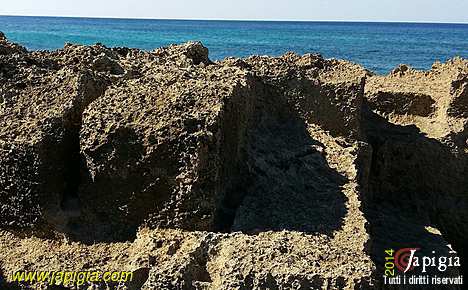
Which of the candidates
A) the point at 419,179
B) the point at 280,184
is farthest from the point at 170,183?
the point at 419,179

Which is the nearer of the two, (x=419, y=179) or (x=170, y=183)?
(x=170, y=183)

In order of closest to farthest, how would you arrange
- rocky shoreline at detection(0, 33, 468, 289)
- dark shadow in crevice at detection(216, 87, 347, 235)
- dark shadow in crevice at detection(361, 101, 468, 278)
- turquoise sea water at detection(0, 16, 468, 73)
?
rocky shoreline at detection(0, 33, 468, 289) < dark shadow in crevice at detection(216, 87, 347, 235) < dark shadow in crevice at detection(361, 101, 468, 278) < turquoise sea water at detection(0, 16, 468, 73)

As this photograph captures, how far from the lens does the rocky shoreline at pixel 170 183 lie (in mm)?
2793

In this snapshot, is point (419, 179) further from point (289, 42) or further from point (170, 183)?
point (289, 42)

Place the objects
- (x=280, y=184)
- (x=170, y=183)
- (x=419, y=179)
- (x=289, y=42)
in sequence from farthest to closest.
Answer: (x=289, y=42)
(x=419, y=179)
(x=280, y=184)
(x=170, y=183)

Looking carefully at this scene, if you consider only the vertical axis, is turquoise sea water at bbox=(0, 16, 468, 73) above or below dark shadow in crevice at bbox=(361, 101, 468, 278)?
above

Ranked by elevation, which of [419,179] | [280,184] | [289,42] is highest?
[289,42]

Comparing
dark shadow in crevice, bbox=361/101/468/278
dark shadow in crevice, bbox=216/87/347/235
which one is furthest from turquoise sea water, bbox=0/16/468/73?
dark shadow in crevice, bbox=216/87/347/235

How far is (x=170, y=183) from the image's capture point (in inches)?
119

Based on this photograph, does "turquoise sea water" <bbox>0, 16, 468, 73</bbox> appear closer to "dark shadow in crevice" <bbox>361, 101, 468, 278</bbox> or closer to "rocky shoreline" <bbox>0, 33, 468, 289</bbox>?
"dark shadow in crevice" <bbox>361, 101, 468, 278</bbox>

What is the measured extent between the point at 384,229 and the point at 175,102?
77.1 inches

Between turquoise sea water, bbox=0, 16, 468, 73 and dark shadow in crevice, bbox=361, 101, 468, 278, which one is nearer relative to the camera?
dark shadow in crevice, bbox=361, 101, 468, 278

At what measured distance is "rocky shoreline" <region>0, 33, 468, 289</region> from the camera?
2793 millimetres

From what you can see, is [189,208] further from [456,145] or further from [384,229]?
[456,145]
